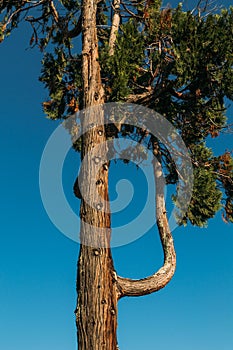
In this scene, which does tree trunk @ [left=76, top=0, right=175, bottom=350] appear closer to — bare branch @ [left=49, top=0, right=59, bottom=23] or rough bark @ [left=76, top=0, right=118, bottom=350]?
rough bark @ [left=76, top=0, right=118, bottom=350]

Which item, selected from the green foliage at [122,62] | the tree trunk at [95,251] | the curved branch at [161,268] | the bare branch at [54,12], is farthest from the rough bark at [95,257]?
the bare branch at [54,12]

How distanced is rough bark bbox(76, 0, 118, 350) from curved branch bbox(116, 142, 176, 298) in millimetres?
474

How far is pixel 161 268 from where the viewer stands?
956 cm

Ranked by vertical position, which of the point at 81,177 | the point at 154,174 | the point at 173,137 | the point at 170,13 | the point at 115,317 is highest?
the point at 170,13

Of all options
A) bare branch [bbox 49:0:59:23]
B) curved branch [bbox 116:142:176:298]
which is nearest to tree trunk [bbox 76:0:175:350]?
curved branch [bbox 116:142:176:298]

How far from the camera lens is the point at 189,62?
9.88m

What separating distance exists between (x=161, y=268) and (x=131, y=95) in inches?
152

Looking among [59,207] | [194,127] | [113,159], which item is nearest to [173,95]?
[194,127]

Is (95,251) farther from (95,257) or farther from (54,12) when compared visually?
(54,12)

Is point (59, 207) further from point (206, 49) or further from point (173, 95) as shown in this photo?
point (206, 49)

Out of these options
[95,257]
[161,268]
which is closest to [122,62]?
[161,268]

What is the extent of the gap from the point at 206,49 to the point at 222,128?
2.45 meters

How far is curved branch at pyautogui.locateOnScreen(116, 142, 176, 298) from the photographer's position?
829 cm

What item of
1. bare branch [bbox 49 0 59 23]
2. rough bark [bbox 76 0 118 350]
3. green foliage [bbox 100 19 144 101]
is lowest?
rough bark [bbox 76 0 118 350]
